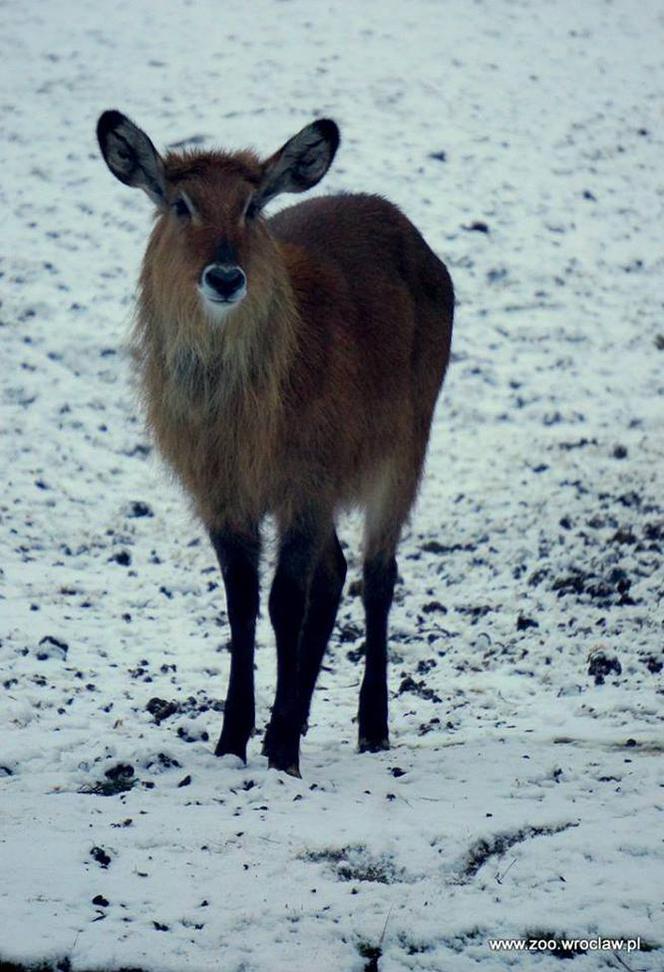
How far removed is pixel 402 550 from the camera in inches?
336

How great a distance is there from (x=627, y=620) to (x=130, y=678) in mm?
2528

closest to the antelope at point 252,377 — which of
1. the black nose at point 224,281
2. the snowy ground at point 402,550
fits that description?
the black nose at point 224,281

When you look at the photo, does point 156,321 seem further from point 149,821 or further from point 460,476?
point 460,476

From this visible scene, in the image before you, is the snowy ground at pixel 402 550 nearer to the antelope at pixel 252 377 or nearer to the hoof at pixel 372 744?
the hoof at pixel 372 744

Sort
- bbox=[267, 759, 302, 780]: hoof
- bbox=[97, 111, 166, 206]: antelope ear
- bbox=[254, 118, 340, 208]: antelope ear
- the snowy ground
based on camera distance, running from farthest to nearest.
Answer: bbox=[254, 118, 340, 208]: antelope ear
bbox=[97, 111, 166, 206]: antelope ear
bbox=[267, 759, 302, 780]: hoof
the snowy ground

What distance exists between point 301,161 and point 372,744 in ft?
8.00

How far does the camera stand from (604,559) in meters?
7.79

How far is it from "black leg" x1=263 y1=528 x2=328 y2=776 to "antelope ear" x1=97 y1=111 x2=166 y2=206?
4.72 ft

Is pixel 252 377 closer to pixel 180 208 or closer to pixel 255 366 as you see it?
pixel 255 366

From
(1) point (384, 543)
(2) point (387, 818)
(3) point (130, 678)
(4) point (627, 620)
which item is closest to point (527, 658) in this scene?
(4) point (627, 620)

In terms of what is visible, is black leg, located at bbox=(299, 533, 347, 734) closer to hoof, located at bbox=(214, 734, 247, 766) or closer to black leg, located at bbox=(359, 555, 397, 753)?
black leg, located at bbox=(359, 555, 397, 753)

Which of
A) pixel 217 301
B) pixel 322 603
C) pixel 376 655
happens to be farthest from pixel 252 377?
pixel 376 655

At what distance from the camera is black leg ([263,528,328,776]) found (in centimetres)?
530

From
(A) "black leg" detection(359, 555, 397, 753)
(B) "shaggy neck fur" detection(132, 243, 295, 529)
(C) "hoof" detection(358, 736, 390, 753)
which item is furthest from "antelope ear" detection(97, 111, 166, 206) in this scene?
(C) "hoof" detection(358, 736, 390, 753)
